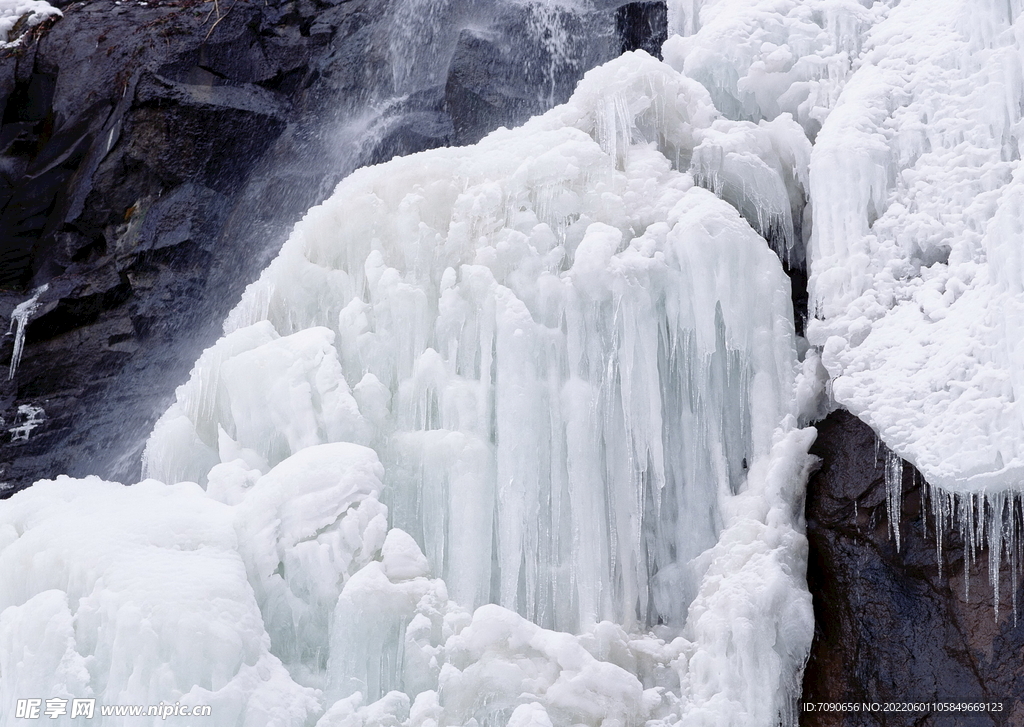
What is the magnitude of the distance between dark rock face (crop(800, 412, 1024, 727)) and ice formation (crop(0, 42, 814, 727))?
0.65ft

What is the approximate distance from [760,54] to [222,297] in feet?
16.0

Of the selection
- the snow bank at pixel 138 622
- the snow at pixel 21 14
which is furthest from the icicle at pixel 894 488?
the snow at pixel 21 14

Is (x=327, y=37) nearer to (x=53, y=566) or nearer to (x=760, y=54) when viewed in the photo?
(x=760, y=54)

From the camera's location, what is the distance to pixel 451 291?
210 inches

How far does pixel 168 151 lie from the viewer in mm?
8391

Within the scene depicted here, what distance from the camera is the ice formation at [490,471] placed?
4332 millimetres

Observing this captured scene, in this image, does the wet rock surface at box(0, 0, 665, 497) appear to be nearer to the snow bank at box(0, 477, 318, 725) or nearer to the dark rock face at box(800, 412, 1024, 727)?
the snow bank at box(0, 477, 318, 725)

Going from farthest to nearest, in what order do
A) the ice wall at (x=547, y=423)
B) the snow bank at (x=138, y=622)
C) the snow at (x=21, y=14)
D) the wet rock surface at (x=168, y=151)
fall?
the snow at (x=21, y=14) < the wet rock surface at (x=168, y=151) < the ice wall at (x=547, y=423) < the snow bank at (x=138, y=622)

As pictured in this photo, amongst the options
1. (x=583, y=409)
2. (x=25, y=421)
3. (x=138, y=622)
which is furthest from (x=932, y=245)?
(x=25, y=421)

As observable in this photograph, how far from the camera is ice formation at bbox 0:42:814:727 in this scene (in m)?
4.33

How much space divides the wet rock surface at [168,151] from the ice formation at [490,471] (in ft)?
8.18

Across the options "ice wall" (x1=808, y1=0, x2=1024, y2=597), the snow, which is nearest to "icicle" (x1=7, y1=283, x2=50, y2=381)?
the snow

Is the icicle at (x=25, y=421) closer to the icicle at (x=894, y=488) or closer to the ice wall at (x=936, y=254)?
the ice wall at (x=936, y=254)

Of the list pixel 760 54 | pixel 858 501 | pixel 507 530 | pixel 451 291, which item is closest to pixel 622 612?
pixel 507 530
